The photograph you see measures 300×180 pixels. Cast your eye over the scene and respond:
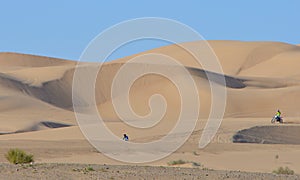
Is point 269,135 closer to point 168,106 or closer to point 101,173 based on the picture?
point 101,173

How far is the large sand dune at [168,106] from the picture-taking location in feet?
109

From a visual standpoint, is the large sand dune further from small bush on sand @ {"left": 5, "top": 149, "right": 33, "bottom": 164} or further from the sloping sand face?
small bush on sand @ {"left": 5, "top": 149, "right": 33, "bottom": 164}

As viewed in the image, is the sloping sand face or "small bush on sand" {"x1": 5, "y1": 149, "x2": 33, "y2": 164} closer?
"small bush on sand" {"x1": 5, "y1": 149, "x2": 33, "y2": 164}

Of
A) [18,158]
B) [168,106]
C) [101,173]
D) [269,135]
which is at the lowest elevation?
[101,173]

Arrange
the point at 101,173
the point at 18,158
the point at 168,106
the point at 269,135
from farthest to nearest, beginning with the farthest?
the point at 168,106 → the point at 269,135 → the point at 18,158 → the point at 101,173

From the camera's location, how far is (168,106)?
2899 inches

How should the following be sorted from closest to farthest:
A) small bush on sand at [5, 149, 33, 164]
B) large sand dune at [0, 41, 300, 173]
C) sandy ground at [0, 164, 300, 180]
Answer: sandy ground at [0, 164, 300, 180] < small bush on sand at [5, 149, 33, 164] < large sand dune at [0, 41, 300, 173]

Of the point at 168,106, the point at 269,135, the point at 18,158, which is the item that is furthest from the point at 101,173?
the point at 168,106

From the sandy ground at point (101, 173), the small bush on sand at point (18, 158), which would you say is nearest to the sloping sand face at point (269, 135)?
the small bush on sand at point (18, 158)

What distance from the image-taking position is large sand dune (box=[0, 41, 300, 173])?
33.2 metres

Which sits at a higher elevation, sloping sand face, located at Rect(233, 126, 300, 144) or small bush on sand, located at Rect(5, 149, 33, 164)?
sloping sand face, located at Rect(233, 126, 300, 144)

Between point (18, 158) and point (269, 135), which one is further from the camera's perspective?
point (269, 135)

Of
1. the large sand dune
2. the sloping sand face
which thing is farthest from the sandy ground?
the sloping sand face

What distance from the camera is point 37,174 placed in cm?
1920
